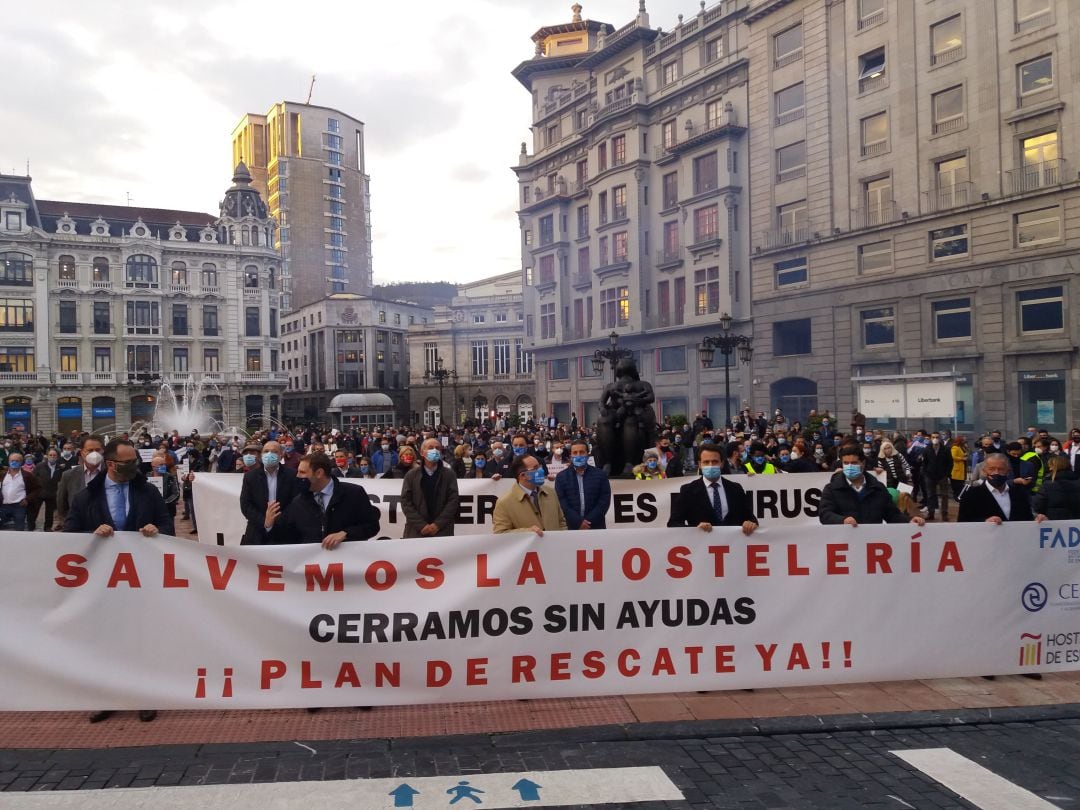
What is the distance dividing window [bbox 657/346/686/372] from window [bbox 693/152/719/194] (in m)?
8.93

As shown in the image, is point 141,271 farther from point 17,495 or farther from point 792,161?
point 17,495

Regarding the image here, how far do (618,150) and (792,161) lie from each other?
1355cm

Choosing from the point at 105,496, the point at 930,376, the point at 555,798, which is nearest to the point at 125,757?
the point at 105,496

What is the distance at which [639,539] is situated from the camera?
6168 mm

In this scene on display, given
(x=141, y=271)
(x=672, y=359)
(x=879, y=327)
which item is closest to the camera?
(x=879, y=327)

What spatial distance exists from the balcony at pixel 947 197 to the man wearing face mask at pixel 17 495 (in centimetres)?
3283

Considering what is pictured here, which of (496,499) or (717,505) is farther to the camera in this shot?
(496,499)

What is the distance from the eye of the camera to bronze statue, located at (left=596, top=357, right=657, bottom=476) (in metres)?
13.5

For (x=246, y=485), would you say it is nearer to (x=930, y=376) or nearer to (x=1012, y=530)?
(x=1012, y=530)

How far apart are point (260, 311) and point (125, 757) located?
73346 millimetres

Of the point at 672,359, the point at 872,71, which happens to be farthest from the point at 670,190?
the point at 872,71

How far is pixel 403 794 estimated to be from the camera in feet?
15.6

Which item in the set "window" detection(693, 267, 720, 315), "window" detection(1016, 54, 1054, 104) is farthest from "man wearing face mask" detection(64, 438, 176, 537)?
"window" detection(693, 267, 720, 315)

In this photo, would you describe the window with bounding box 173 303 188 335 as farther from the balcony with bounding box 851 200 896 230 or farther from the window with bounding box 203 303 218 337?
the balcony with bounding box 851 200 896 230
